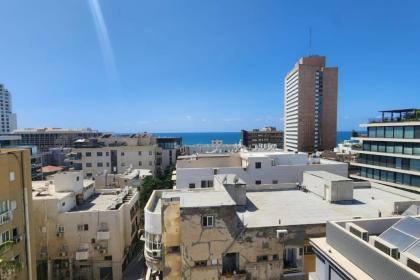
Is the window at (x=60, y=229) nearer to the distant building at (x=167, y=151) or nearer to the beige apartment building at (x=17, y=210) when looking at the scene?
the beige apartment building at (x=17, y=210)

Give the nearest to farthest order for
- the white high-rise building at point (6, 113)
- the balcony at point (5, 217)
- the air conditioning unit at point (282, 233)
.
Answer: the air conditioning unit at point (282, 233), the balcony at point (5, 217), the white high-rise building at point (6, 113)

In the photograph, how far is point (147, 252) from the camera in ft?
71.3

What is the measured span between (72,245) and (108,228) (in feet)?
14.0

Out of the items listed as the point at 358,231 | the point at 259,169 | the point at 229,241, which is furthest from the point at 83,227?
the point at 358,231

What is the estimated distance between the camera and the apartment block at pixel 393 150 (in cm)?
3716

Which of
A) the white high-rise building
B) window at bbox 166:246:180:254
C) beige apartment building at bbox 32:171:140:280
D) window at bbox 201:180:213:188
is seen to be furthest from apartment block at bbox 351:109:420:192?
the white high-rise building

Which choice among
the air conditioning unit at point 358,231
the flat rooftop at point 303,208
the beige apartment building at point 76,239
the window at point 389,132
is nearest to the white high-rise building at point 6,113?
the beige apartment building at point 76,239

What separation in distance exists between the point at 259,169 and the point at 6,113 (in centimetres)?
17489

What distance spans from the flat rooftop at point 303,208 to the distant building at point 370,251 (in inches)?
228

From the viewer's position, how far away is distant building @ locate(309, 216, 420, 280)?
875cm

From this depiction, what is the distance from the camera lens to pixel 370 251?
372 inches

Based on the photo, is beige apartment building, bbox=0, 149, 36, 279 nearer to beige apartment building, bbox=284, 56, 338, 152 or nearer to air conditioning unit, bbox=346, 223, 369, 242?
air conditioning unit, bbox=346, 223, 369, 242

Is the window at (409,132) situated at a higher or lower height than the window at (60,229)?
higher

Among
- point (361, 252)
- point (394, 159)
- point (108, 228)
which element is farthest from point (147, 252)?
point (394, 159)
